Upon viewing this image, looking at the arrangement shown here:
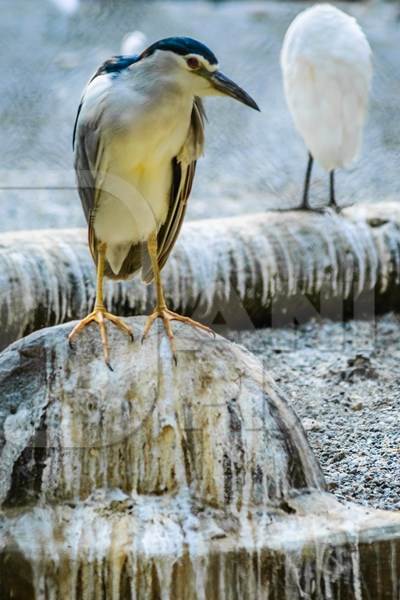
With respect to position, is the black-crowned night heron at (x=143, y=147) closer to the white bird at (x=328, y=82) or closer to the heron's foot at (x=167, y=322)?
the heron's foot at (x=167, y=322)

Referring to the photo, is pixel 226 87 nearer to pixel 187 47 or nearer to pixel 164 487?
pixel 187 47

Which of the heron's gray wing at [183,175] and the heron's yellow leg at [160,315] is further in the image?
the heron's gray wing at [183,175]

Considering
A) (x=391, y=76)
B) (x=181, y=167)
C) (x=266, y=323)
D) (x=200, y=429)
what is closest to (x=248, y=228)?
(x=266, y=323)

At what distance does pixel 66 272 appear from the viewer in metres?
5.07

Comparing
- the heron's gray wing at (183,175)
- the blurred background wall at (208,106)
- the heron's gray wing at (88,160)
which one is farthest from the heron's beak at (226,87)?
the blurred background wall at (208,106)

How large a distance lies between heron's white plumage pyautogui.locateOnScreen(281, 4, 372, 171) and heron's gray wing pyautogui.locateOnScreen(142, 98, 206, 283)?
114 inches

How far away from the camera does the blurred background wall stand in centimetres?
842

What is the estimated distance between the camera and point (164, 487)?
3.07 m

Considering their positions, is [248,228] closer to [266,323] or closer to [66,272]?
[266,323]

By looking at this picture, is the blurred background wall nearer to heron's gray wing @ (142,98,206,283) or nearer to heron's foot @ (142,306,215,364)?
heron's gray wing @ (142,98,206,283)

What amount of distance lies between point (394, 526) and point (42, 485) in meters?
0.93

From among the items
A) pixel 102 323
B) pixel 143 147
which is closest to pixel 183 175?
pixel 143 147

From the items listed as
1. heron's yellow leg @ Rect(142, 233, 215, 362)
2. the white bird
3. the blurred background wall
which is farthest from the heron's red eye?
the blurred background wall

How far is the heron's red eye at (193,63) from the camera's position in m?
3.23
